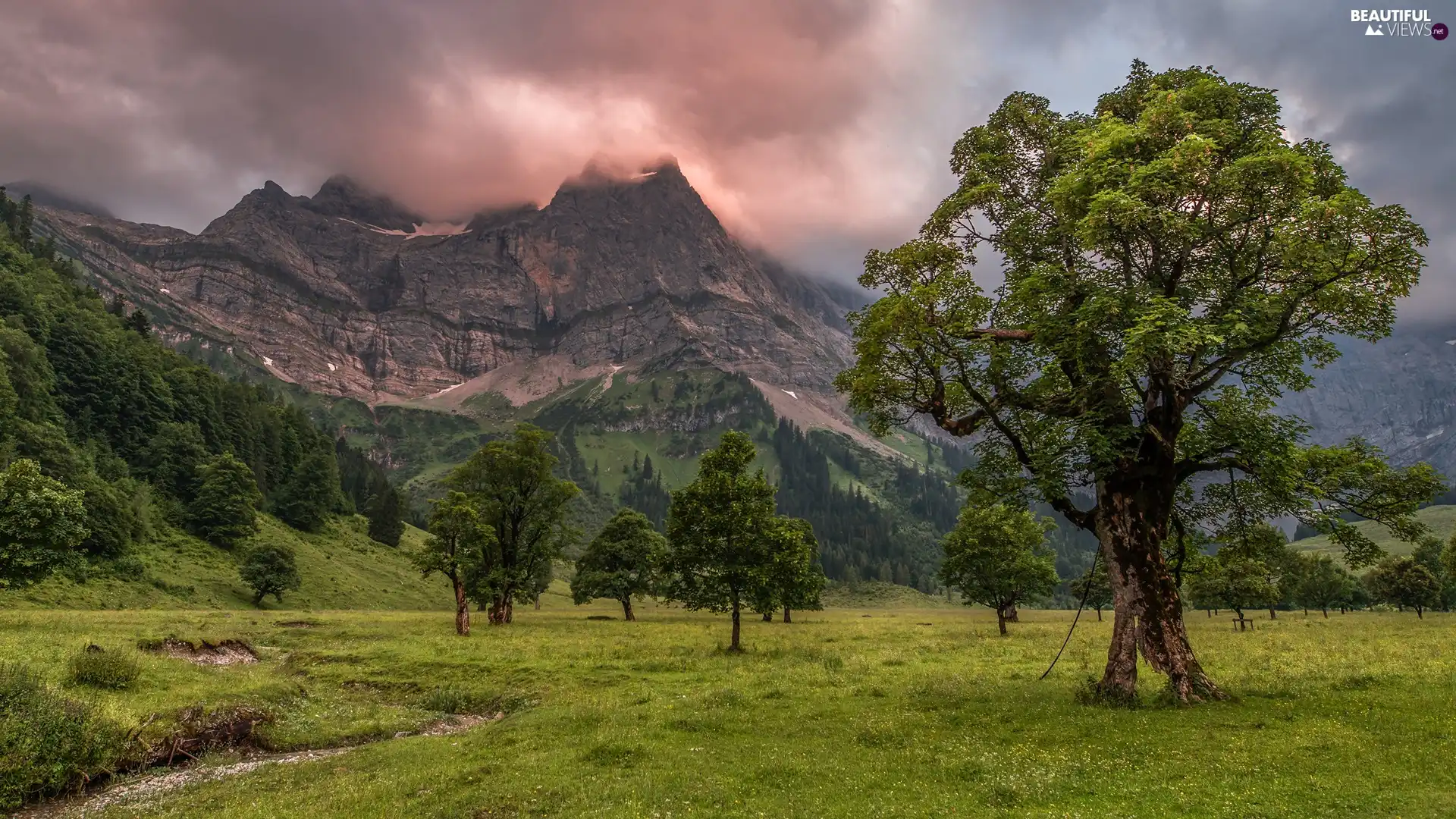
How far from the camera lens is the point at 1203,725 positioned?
16719 mm

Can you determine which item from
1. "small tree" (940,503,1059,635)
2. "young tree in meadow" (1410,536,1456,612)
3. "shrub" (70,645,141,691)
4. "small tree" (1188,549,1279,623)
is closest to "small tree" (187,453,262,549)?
"shrub" (70,645,141,691)

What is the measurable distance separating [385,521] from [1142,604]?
134 m

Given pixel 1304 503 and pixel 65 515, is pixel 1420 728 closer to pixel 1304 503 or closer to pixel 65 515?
pixel 1304 503

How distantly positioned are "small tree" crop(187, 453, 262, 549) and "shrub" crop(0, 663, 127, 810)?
8189 cm

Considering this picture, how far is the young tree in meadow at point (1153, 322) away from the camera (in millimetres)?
16891

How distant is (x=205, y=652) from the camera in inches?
1289

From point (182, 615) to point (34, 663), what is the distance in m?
30.7

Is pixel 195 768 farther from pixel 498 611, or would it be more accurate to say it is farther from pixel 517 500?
pixel 517 500

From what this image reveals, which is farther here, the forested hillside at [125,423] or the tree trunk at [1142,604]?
the forested hillside at [125,423]

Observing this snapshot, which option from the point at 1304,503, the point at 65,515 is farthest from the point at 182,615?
the point at 1304,503

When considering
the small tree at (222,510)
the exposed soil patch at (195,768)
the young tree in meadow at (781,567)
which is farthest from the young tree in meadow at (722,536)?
the small tree at (222,510)

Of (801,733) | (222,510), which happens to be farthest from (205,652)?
(222,510)

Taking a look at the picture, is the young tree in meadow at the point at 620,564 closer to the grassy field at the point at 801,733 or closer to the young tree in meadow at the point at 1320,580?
the grassy field at the point at 801,733

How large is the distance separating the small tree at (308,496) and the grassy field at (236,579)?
Result: 109 inches
